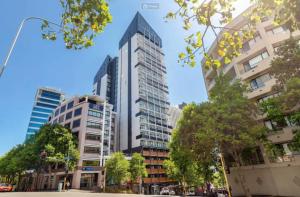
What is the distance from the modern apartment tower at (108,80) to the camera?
80.1 meters

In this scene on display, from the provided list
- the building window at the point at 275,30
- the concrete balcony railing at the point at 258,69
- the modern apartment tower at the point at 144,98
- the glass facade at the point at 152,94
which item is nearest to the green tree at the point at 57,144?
the modern apartment tower at the point at 144,98

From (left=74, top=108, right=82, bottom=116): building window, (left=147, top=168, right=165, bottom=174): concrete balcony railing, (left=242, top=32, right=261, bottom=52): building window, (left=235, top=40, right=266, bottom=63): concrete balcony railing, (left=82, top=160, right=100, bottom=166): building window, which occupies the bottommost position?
(left=147, top=168, right=165, bottom=174): concrete balcony railing

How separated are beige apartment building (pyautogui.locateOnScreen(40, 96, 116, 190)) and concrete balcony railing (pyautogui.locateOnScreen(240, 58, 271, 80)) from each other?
3499 cm

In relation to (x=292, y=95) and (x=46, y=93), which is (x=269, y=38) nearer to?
(x=292, y=95)

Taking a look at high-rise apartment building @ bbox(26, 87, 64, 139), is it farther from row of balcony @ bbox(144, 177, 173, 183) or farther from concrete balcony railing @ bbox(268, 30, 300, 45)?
concrete balcony railing @ bbox(268, 30, 300, 45)

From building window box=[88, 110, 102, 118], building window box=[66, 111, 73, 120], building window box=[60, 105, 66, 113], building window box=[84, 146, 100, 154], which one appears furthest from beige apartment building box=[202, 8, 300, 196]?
building window box=[60, 105, 66, 113]

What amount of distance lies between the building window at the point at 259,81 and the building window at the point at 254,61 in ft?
6.17

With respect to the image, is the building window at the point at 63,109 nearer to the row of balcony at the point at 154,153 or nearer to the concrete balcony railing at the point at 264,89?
the row of balcony at the point at 154,153

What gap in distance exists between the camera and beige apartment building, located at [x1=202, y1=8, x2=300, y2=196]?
19.2 m

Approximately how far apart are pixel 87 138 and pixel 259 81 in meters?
37.6

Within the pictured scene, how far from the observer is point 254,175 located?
22.4 metres

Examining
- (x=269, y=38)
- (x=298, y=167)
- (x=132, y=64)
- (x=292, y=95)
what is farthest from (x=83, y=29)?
(x=132, y=64)

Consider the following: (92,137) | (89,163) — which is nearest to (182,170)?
(89,163)

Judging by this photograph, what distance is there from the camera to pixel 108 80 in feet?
277
